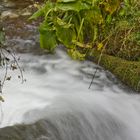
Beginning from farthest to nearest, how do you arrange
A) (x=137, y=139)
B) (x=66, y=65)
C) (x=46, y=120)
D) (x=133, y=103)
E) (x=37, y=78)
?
(x=66, y=65), (x=37, y=78), (x=133, y=103), (x=137, y=139), (x=46, y=120)

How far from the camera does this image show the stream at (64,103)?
12.5 ft

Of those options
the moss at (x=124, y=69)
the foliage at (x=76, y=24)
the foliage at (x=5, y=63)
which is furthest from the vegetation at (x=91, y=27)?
the foliage at (x=5, y=63)

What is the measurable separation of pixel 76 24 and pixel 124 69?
0.76m

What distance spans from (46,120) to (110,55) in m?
1.44

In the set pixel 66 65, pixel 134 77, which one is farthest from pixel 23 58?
pixel 134 77

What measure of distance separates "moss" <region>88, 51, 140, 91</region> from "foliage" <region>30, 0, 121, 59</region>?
173 millimetres

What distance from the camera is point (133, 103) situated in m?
4.44

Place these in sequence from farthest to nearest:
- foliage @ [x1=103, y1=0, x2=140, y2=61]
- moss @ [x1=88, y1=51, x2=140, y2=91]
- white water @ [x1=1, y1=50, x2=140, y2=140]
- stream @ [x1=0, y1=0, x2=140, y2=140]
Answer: foliage @ [x1=103, y1=0, x2=140, y2=61]
moss @ [x1=88, y1=51, x2=140, y2=91]
white water @ [x1=1, y1=50, x2=140, y2=140]
stream @ [x1=0, y1=0, x2=140, y2=140]

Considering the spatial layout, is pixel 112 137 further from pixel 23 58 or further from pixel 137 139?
pixel 23 58

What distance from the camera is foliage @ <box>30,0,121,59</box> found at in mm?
4922

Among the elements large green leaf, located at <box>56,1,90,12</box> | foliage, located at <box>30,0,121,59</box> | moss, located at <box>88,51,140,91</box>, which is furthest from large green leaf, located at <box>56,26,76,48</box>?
moss, located at <box>88,51,140,91</box>

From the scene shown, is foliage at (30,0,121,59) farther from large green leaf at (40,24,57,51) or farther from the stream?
the stream

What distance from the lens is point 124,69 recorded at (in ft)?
15.5

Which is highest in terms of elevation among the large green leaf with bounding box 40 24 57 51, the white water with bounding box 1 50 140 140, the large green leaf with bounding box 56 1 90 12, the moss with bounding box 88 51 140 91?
the large green leaf with bounding box 56 1 90 12
